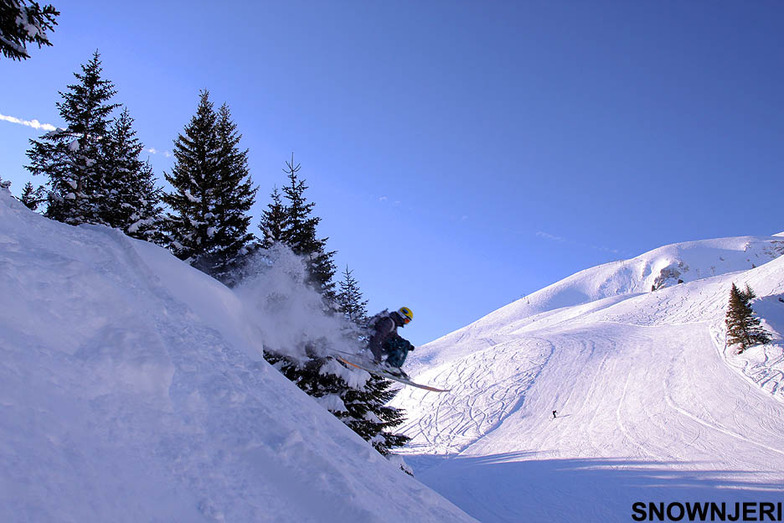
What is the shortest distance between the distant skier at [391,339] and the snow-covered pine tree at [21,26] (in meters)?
11.0

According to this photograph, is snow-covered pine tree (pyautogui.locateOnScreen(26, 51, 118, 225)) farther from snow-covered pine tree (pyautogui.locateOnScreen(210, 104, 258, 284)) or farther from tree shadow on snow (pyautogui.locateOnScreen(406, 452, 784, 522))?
tree shadow on snow (pyautogui.locateOnScreen(406, 452, 784, 522))

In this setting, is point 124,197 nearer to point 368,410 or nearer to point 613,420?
point 368,410

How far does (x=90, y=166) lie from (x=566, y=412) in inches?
1389

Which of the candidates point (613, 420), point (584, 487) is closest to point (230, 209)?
point (584, 487)

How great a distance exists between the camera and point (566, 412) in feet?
105

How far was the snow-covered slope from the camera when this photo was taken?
267 cm

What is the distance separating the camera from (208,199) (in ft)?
53.3

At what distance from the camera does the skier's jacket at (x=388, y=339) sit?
12.7 m

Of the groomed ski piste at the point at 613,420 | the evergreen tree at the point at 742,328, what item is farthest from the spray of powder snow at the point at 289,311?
the evergreen tree at the point at 742,328

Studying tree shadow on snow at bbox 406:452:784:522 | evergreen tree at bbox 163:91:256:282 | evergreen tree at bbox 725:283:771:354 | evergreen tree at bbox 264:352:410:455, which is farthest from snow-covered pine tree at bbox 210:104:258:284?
evergreen tree at bbox 725:283:771:354

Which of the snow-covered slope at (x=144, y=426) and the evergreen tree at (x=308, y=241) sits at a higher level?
the evergreen tree at (x=308, y=241)

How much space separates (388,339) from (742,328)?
39.0 meters

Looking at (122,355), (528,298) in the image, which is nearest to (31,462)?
(122,355)

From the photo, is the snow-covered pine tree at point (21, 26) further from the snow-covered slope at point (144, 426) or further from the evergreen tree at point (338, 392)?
the evergreen tree at point (338, 392)
